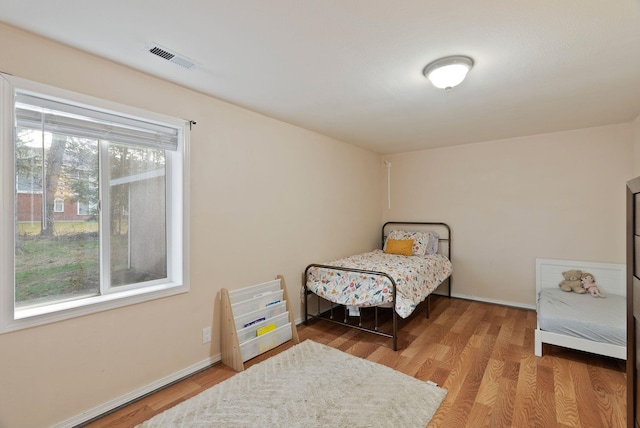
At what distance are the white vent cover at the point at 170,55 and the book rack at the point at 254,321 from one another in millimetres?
1754

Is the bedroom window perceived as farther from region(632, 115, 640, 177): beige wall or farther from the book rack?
region(632, 115, 640, 177): beige wall

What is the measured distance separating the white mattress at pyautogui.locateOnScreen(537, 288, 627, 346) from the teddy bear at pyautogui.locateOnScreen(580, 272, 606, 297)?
0.29 ft

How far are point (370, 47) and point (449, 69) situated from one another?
0.55m

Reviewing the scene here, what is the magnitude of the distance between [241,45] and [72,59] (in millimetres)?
1028

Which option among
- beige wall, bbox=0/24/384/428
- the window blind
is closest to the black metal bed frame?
beige wall, bbox=0/24/384/428

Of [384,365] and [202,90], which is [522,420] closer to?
[384,365]

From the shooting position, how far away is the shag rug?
73.2 inches

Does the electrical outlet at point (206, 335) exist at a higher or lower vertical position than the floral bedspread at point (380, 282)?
lower

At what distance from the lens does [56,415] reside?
69.5 inches

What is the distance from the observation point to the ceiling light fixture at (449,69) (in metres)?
1.89

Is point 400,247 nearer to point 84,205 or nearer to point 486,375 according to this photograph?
point 486,375

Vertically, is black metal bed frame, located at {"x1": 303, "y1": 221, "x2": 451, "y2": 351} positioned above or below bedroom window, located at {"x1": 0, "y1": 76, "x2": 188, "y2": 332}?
below

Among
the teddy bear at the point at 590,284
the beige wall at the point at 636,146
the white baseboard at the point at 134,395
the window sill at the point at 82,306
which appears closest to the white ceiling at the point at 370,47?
the beige wall at the point at 636,146

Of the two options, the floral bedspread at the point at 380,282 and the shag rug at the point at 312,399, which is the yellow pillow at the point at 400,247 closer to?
the floral bedspread at the point at 380,282
